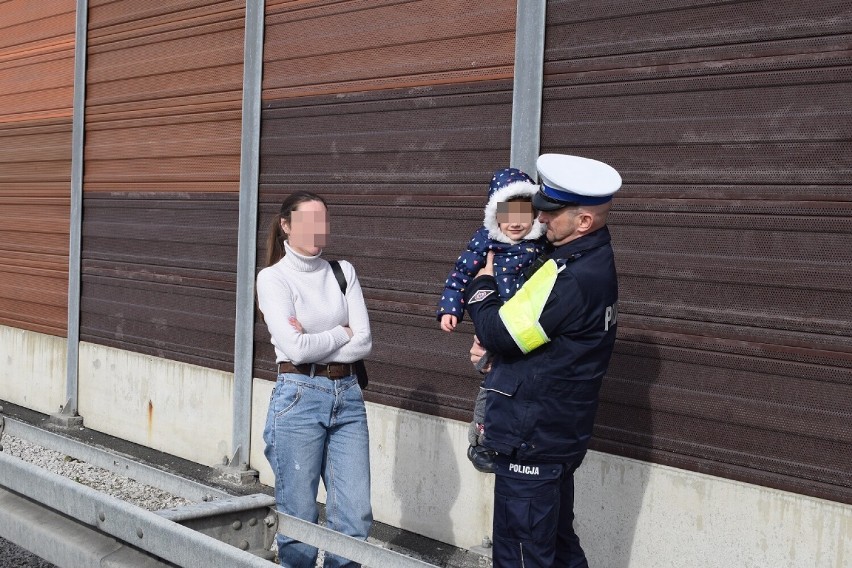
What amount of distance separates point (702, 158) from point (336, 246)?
2.97 metres

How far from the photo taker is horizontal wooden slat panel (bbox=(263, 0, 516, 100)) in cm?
666

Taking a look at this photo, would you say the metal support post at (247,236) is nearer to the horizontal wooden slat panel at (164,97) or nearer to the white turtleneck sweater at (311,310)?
the horizontal wooden slat panel at (164,97)

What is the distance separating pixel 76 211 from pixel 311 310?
237 inches

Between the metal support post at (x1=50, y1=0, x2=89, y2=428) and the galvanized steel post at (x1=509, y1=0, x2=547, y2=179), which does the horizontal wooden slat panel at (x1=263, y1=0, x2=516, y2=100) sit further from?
the metal support post at (x1=50, y1=0, x2=89, y2=428)

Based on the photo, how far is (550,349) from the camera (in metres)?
4.08

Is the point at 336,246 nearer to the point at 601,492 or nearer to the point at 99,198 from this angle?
the point at 601,492

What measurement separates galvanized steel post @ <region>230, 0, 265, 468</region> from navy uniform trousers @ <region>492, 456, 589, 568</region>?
14.6 ft

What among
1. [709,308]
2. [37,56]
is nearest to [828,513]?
[709,308]

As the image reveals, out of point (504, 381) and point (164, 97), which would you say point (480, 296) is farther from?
point (164, 97)

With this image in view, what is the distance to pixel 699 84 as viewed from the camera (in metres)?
5.55

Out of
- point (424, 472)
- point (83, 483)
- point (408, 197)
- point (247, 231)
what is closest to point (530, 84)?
point (408, 197)

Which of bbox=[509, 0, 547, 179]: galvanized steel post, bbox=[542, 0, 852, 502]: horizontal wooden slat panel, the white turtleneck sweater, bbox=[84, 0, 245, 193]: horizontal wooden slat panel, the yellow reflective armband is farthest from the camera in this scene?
bbox=[84, 0, 245, 193]: horizontal wooden slat panel

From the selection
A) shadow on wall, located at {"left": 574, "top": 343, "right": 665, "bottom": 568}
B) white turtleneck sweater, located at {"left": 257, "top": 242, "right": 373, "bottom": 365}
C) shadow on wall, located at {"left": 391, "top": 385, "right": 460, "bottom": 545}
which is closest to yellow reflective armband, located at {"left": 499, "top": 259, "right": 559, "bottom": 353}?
white turtleneck sweater, located at {"left": 257, "top": 242, "right": 373, "bottom": 365}

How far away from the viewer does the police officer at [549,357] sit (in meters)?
4.03
